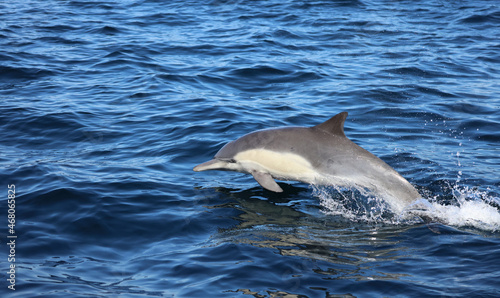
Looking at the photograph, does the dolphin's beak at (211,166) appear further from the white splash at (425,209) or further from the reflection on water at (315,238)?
the white splash at (425,209)

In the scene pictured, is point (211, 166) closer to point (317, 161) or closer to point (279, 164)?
point (279, 164)

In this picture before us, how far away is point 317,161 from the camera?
26.2 feet

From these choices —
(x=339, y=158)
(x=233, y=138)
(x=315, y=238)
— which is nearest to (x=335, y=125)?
(x=339, y=158)

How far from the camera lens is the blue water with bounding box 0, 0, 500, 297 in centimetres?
597

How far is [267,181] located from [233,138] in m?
2.54

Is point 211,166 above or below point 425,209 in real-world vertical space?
above

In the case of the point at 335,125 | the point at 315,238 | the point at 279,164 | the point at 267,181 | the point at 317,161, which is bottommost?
the point at 315,238

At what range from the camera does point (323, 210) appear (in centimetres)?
791

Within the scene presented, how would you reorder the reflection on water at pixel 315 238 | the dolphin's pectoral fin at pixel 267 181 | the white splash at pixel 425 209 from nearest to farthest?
the reflection on water at pixel 315 238 → the white splash at pixel 425 209 → the dolphin's pectoral fin at pixel 267 181

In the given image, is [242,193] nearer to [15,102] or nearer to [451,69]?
[15,102]

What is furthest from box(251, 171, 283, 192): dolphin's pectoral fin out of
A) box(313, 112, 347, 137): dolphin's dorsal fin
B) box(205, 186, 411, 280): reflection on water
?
box(313, 112, 347, 137): dolphin's dorsal fin

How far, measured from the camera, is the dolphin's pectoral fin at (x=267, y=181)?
802cm

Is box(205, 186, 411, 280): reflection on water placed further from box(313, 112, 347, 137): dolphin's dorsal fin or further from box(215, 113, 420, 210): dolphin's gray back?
box(313, 112, 347, 137): dolphin's dorsal fin

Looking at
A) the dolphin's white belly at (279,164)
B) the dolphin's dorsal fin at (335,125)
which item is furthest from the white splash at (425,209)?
the dolphin's dorsal fin at (335,125)
